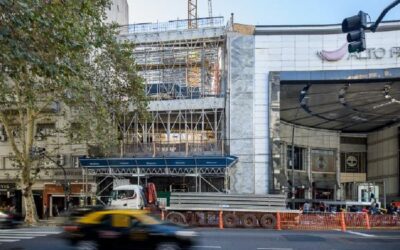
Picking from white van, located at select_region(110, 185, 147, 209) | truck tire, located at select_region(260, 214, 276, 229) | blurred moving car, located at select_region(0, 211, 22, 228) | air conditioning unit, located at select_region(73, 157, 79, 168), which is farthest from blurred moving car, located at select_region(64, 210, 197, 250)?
air conditioning unit, located at select_region(73, 157, 79, 168)

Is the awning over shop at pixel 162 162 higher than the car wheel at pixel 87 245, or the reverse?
the awning over shop at pixel 162 162

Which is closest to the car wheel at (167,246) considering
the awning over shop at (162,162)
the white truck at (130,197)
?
the white truck at (130,197)

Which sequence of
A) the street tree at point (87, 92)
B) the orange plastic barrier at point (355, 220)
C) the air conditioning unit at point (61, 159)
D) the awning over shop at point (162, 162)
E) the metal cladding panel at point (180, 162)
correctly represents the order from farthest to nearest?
the air conditioning unit at point (61, 159) → the metal cladding panel at point (180, 162) → the awning over shop at point (162, 162) → the orange plastic barrier at point (355, 220) → the street tree at point (87, 92)

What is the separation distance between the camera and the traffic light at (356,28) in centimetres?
1516

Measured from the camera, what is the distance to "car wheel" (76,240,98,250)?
55.3ft

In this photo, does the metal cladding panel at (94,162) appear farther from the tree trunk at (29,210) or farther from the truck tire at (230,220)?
the truck tire at (230,220)

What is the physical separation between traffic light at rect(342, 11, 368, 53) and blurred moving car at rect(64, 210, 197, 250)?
7.08 metres

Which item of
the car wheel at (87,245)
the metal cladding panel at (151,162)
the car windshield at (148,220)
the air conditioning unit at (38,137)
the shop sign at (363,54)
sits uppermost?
the shop sign at (363,54)

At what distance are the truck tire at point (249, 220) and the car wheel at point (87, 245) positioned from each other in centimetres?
→ 1609

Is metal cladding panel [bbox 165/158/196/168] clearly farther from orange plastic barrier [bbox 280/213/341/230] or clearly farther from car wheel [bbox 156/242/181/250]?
car wheel [bbox 156/242/181/250]

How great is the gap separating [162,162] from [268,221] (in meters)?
9.76

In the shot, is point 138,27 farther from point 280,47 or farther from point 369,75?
point 369,75

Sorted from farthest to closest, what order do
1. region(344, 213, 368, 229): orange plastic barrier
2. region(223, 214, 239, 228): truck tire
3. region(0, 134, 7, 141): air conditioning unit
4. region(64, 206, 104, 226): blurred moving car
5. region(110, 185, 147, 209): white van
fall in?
1. region(0, 134, 7, 141): air conditioning unit
2. region(110, 185, 147, 209): white van
3. region(344, 213, 368, 229): orange plastic barrier
4. region(223, 214, 239, 228): truck tire
5. region(64, 206, 104, 226): blurred moving car

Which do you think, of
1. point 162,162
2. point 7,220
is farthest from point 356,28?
point 162,162
